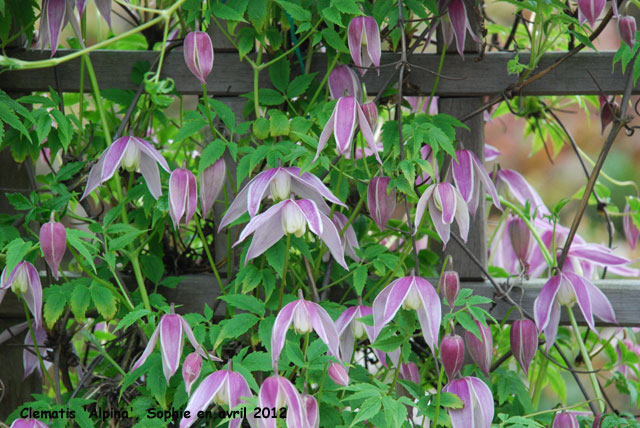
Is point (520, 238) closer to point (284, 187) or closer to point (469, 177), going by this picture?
point (469, 177)

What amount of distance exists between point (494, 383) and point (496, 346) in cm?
14

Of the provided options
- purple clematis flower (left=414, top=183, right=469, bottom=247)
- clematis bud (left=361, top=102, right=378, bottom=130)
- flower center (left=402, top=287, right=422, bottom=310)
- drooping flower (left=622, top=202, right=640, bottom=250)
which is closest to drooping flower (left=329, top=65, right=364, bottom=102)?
clematis bud (left=361, top=102, right=378, bottom=130)

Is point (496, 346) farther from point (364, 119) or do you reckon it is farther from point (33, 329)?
point (33, 329)

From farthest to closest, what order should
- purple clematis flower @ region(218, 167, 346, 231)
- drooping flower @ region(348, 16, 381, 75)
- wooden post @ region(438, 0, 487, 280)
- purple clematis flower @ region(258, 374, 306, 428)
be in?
wooden post @ region(438, 0, 487, 280) → drooping flower @ region(348, 16, 381, 75) → purple clematis flower @ region(218, 167, 346, 231) → purple clematis flower @ region(258, 374, 306, 428)

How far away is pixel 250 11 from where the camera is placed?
1.01 m

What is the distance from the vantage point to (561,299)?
1.05 meters

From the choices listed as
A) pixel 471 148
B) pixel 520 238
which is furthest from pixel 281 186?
pixel 520 238

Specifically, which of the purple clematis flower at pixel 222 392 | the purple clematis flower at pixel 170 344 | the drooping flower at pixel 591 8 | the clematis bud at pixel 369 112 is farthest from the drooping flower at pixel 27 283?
the drooping flower at pixel 591 8

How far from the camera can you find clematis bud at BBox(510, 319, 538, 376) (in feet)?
3.30

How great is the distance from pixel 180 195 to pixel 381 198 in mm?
275

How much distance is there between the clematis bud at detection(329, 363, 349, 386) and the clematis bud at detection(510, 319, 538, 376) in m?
0.30

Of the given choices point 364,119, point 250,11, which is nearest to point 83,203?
point 250,11

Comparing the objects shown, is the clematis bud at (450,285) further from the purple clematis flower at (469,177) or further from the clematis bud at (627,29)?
the clematis bud at (627,29)

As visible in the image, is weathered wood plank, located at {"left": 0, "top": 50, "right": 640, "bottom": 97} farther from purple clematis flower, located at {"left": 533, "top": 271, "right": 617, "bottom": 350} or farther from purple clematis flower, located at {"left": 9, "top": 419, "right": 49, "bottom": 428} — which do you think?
purple clematis flower, located at {"left": 9, "top": 419, "right": 49, "bottom": 428}
